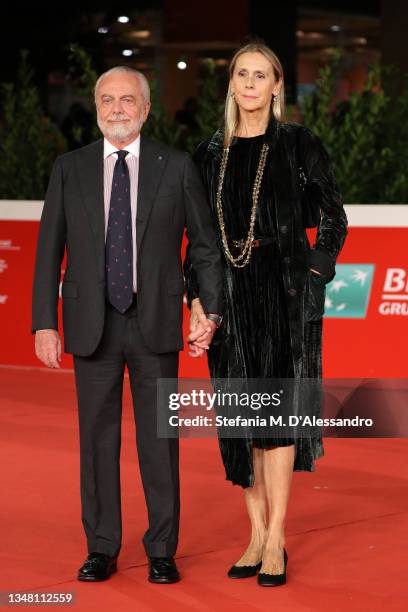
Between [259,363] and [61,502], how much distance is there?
1.65 metres

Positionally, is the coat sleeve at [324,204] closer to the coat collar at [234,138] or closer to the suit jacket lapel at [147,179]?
the coat collar at [234,138]

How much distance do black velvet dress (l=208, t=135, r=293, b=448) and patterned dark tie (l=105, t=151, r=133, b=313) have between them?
1.25 ft

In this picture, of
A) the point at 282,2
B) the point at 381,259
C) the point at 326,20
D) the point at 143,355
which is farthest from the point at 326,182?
the point at 326,20

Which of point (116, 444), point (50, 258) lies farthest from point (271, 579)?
point (50, 258)

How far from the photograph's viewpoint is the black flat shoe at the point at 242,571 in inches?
196

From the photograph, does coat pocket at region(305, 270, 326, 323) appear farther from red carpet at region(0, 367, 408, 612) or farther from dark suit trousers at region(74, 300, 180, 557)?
red carpet at region(0, 367, 408, 612)

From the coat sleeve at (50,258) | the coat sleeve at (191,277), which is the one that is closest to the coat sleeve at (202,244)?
the coat sleeve at (191,277)

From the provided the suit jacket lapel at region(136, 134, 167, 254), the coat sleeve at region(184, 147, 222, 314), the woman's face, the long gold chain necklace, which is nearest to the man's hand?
the suit jacket lapel at region(136, 134, 167, 254)

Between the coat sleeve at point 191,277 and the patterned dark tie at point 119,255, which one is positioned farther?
the coat sleeve at point 191,277

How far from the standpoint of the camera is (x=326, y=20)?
888 inches

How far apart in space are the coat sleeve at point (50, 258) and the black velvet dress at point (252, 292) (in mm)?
612

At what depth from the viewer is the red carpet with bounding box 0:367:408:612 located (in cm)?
476

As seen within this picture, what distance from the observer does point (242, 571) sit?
16.4ft

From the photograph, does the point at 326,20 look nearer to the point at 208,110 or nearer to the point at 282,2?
the point at 282,2
